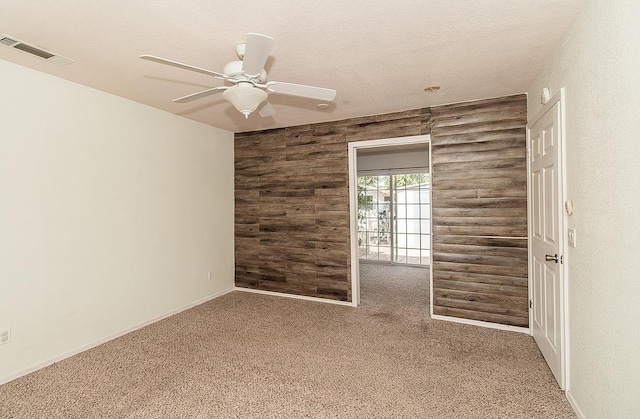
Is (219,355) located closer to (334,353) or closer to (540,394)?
(334,353)

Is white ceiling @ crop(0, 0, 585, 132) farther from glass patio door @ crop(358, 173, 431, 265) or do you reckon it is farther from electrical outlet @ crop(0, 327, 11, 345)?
glass patio door @ crop(358, 173, 431, 265)

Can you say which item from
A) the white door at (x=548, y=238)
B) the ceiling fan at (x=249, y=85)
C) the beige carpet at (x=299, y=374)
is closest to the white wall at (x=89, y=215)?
the beige carpet at (x=299, y=374)

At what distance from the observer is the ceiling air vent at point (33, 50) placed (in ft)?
7.13

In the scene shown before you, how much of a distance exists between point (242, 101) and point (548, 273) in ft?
9.05

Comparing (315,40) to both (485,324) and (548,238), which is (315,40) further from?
Answer: (485,324)

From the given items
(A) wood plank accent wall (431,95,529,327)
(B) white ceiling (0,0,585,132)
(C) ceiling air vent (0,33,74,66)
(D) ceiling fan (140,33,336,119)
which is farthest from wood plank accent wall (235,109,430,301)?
(C) ceiling air vent (0,33,74,66)

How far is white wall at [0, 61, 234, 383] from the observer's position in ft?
8.52

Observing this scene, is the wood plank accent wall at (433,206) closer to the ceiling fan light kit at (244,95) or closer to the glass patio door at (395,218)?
the ceiling fan light kit at (244,95)

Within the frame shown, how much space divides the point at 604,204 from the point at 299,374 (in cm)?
234

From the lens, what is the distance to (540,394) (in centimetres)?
231

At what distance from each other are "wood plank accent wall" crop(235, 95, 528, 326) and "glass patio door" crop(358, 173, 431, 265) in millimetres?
3131

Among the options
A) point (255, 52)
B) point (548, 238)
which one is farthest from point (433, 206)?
point (255, 52)

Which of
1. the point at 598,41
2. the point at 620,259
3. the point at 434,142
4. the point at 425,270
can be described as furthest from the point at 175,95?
the point at 425,270

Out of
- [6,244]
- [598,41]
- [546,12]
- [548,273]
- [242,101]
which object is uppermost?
[546,12]
